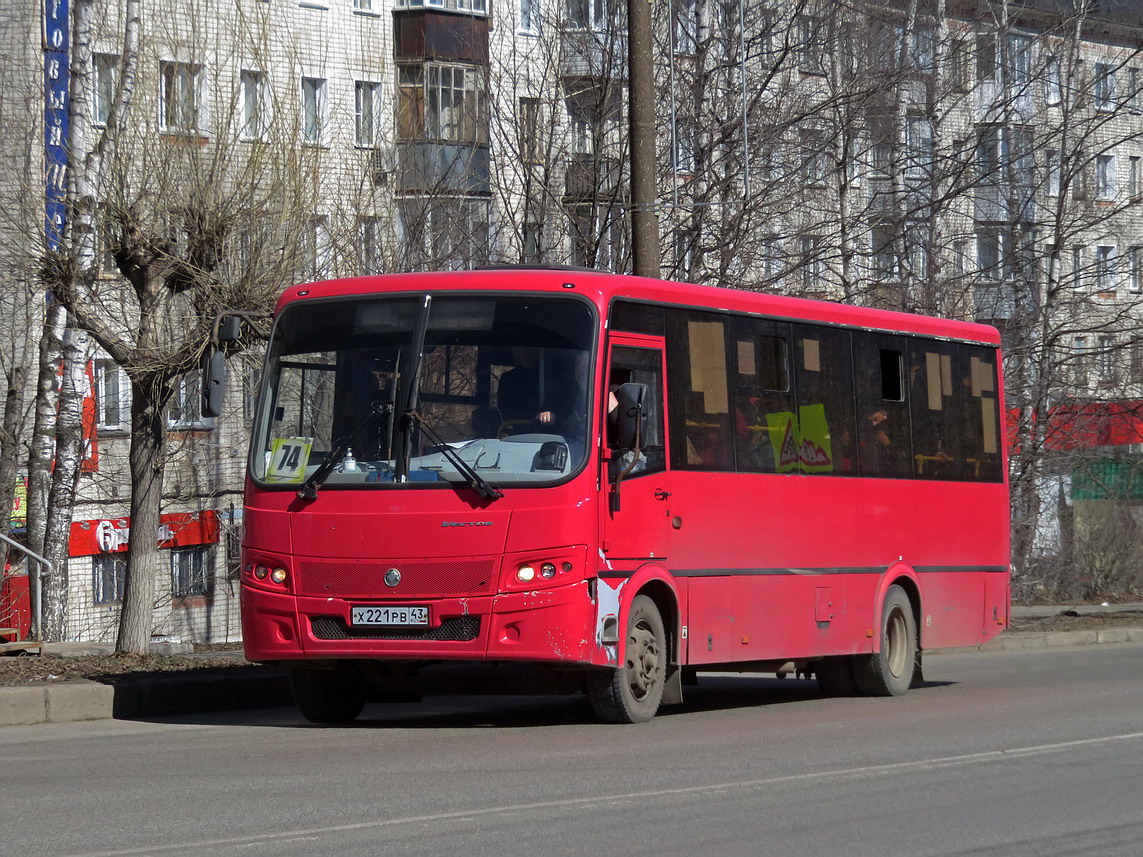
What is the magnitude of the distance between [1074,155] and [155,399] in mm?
20113

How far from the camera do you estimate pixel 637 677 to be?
41.5 ft

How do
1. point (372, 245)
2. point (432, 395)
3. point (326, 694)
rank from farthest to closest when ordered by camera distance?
point (372, 245)
point (326, 694)
point (432, 395)

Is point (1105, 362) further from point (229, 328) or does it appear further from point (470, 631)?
point (470, 631)

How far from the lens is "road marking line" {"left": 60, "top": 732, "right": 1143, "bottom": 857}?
7.26 metres

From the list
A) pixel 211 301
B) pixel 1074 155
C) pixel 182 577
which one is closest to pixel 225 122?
pixel 211 301

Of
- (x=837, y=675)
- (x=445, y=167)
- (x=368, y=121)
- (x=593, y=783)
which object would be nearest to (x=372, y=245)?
(x=368, y=121)

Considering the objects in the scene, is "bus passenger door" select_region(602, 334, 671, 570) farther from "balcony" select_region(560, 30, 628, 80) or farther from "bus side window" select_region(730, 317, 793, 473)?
"balcony" select_region(560, 30, 628, 80)

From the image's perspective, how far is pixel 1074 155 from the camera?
3269 centimetres

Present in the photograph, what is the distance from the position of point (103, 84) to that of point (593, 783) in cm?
1258

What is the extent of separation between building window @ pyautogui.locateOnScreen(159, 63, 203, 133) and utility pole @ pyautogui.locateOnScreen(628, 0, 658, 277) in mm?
4043

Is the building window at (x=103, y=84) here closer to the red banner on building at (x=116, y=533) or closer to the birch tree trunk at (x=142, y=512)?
the birch tree trunk at (x=142, y=512)

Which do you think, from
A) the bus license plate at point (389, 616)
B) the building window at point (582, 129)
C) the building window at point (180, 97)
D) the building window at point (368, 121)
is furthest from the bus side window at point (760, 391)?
the building window at point (582, 129)

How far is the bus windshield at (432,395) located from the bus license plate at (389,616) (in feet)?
2.62

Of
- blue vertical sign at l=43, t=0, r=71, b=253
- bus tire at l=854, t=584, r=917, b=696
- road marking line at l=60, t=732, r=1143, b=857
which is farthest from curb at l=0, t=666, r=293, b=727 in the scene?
road marking line at l=60, t=732, r=1143, b=857
